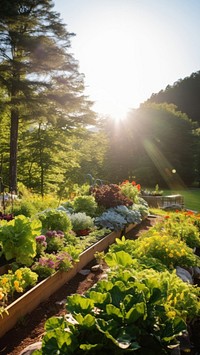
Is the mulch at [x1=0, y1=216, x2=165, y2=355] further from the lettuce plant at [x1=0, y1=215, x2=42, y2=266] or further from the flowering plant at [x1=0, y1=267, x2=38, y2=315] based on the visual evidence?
the lettuce plant at [x1=0, y1=215, x2=42, y2=266]

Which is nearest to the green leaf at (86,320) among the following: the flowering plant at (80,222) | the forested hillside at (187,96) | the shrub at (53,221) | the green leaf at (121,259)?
the green leaf at (121,259)

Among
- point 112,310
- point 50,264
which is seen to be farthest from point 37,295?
point 112,310

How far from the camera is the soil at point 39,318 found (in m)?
2.98

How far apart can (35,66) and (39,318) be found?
12.4 meters

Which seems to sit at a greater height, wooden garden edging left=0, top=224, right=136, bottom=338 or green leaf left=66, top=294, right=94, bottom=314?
green leaf left=66, top=294, right=94, bottom=314

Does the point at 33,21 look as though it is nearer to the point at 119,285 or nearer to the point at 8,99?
the point at 8,99

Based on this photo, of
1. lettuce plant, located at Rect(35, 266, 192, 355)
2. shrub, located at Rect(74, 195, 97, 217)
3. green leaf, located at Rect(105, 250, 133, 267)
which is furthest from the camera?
shrub, located at Rect(74, 195, 97, 217)

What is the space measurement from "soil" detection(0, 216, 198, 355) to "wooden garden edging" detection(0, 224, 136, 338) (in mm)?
54

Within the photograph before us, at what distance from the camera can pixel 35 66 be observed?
13.7 m

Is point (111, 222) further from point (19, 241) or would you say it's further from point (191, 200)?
point (191, 200)

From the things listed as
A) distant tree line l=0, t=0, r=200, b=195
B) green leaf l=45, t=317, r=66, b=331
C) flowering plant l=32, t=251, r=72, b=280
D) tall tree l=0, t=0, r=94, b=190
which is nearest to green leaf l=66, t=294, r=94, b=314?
green leaf l=45, t=317, r=66, b=331

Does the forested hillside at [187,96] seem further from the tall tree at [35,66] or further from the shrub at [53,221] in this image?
the shrub at [53,221]

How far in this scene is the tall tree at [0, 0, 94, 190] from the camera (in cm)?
1277

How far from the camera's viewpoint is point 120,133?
1313 inches
